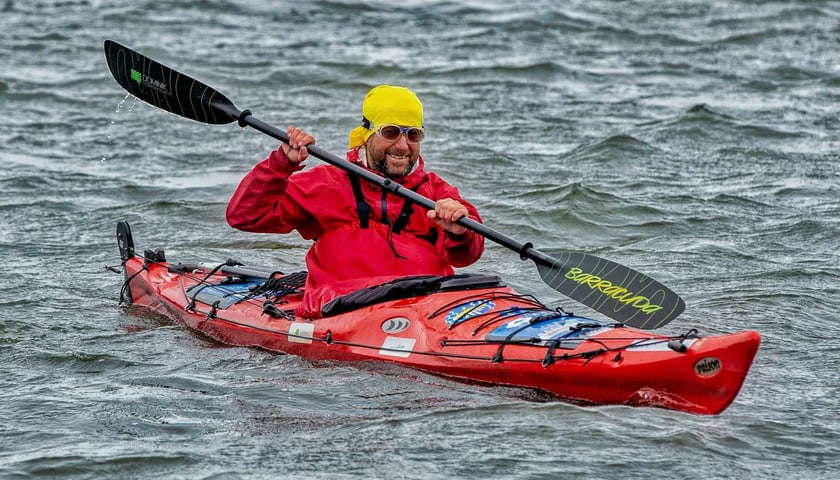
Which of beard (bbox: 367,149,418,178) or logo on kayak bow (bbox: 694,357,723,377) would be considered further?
beard (bbox: 367,149,418,178)

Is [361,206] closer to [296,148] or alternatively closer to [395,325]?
[296,148]

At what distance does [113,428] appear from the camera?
540cm

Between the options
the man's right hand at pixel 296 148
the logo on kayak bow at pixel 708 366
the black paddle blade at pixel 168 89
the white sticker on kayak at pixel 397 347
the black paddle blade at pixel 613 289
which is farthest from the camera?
the black paddle blade at pixel 168 89

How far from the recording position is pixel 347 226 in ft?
21.1

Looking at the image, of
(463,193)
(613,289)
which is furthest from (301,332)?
(463,193)

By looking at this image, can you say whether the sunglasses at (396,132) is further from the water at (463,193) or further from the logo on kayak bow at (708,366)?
the logo on kayak bow at (708,366)

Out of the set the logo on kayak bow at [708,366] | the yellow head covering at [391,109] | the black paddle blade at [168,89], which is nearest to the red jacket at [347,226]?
the yellow head covering at [391,109]

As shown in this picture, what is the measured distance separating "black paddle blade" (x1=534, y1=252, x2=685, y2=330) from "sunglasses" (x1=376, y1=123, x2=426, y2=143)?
861 millimetres

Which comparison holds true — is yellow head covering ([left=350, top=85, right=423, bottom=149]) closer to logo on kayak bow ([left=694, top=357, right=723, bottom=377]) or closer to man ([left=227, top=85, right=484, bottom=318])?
man ([left=227, top=85, right=484, bottom=318])

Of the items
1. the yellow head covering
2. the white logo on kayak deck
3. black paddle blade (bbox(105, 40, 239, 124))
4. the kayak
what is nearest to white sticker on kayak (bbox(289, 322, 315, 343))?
the kayak

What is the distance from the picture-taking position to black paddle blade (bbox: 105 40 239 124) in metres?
7.24

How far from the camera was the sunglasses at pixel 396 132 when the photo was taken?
252 inches

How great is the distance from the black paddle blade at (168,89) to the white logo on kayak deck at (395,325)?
5.43ft

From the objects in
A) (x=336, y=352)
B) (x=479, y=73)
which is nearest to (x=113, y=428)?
(x=336, y=352)
